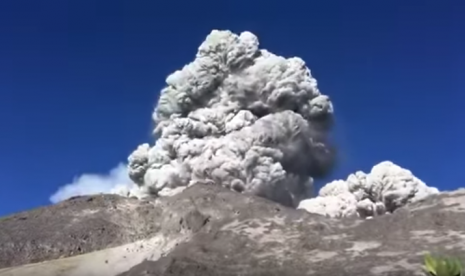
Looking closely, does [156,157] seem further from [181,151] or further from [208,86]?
[208,86]

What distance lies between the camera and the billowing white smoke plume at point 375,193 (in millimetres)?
62250

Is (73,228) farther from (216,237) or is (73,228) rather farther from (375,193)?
(375,193)

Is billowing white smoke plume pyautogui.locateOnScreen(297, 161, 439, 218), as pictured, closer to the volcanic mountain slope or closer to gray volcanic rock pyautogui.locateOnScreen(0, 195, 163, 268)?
the volcanic mountain slope

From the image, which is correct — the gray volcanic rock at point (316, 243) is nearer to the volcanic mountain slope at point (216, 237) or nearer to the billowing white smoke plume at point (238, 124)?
the volcanic mountain slope at point (216, 237)

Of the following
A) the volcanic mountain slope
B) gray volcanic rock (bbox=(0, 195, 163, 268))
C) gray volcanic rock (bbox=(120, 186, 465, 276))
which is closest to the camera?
gray volcanic rock (bbox=(120, 186, 465, 276))

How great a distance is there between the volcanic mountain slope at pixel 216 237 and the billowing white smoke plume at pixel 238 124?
71.6 feet

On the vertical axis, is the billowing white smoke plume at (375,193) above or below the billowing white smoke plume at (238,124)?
below

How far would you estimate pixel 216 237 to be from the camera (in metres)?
37.8

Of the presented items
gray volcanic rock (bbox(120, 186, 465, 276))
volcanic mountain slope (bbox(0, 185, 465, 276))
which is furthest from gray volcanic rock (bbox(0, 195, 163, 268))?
gray volcanic rock (bbox(120, 186, 465, 276))

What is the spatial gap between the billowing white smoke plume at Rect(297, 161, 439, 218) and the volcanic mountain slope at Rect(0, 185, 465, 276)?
20.1 m

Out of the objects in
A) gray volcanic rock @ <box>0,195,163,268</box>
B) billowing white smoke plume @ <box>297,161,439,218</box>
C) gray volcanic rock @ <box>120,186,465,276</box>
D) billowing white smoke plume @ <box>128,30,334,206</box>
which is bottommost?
gray volcanic rock @ <box>120,186,465,276</box>

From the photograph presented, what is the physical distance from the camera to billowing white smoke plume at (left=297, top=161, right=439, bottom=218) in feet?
204

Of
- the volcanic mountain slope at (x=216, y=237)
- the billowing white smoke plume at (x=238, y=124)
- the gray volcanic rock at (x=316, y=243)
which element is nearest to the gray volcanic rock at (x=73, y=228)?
the volcanic mountain slope at (x=216, y=237)

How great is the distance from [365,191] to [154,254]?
99.8 ft
